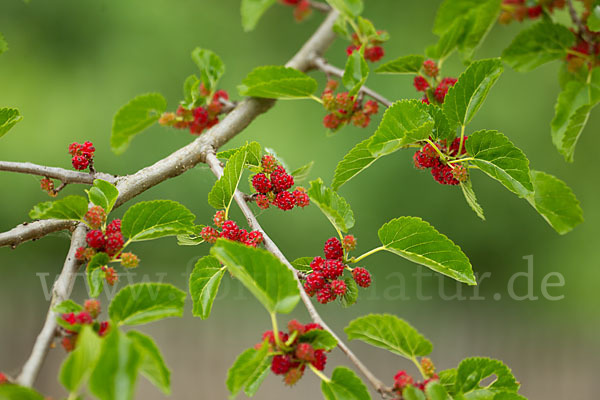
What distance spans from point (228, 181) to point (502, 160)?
0.24 m

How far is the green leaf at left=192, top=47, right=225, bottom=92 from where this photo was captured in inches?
25.6

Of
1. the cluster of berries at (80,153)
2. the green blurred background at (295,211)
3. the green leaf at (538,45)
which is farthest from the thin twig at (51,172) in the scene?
the green blurred background at (295,211)

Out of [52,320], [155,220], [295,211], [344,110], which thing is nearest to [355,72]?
[344,110]

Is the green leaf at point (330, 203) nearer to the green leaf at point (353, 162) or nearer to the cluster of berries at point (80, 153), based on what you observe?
the green leaf at point (353, 162)

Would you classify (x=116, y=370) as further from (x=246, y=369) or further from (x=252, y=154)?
(x=252, y=154)

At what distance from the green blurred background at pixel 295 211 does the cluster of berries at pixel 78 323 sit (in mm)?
1389

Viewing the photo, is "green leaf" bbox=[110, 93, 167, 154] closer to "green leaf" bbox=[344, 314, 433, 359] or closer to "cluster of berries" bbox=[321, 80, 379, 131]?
"cluster of berries" bbox=[321, 80, 379, 131]

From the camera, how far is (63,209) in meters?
0.39

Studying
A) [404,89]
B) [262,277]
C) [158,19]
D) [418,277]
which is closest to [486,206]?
[418,277]

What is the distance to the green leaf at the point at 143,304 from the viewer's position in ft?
1.18

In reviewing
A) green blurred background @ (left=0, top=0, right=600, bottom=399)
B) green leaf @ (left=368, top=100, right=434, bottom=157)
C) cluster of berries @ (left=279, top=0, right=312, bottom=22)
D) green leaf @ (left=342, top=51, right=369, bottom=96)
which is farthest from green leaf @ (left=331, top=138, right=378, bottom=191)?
green blurred background @ (left=0, top=0, right=600, bottom=399)

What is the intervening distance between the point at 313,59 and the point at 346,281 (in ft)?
1.29

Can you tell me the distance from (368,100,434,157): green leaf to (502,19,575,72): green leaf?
29 centimetres

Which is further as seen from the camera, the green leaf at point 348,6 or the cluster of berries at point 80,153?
the green leaf at point 348,6
